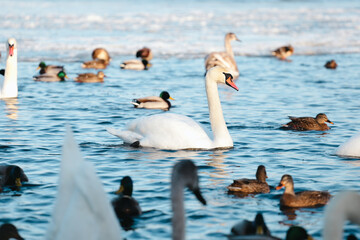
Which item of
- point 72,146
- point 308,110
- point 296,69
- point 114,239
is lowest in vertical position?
point 114,239

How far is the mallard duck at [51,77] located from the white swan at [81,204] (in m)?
12.6

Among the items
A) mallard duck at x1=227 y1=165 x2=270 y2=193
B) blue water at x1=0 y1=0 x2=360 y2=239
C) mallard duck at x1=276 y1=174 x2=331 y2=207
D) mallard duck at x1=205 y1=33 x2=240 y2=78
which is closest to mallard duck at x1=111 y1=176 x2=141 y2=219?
blue water at x1=0 y1=0 x2=360 y2=239

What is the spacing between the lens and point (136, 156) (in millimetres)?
10125

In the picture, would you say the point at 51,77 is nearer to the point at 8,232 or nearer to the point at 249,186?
the point at 249,186

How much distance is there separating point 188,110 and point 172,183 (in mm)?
8678

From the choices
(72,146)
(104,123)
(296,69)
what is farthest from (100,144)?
(296,69)

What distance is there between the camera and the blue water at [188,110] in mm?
7809

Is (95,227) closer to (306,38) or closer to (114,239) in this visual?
(114,239)

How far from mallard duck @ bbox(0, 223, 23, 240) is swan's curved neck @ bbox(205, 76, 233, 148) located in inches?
173

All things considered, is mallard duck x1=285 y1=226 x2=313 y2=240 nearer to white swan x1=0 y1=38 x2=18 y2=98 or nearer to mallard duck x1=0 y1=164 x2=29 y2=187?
mallard duck x1=0 y1=164 x2=29 y2=187

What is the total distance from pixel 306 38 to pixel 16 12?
15.1 meters

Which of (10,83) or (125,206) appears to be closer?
(125,206)

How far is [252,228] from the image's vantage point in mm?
6523

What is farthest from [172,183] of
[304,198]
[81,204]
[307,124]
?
[307,124]
